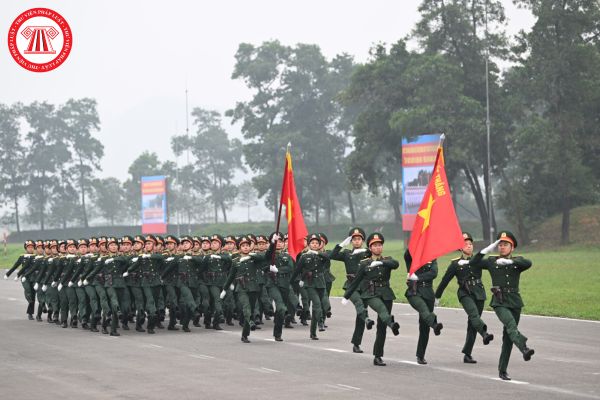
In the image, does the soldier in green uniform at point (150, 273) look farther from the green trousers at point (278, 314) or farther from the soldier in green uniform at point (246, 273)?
the green trousers at point (278, 314)

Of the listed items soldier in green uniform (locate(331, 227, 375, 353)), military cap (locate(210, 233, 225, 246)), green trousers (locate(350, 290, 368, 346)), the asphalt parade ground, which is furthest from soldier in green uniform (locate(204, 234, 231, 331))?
green trousers (locate(350, 290, 368, 346))

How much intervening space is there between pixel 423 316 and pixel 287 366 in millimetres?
2043

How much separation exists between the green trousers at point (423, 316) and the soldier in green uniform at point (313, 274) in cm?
401

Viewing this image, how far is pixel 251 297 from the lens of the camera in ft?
69.3

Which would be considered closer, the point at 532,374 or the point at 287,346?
the point at 532,374

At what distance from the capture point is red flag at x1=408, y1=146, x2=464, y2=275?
1595 centimetres

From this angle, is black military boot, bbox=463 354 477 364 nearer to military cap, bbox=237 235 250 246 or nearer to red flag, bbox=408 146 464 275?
red flag, bbox=408 146 464 275

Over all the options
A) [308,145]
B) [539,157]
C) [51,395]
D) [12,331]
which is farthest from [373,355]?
[308,145]

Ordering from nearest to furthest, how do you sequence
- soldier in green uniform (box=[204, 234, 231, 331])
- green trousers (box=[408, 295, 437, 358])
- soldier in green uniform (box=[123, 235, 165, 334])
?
1. green trousers (box=[408, 295, 437, 358])
2. soldier in green uniform (box=[123, 235, 165, 334])
3. soldier in green uniform (box=[204, 234, 231, 331])

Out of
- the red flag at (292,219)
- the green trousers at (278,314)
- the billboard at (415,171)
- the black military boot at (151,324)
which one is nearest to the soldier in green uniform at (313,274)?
the red flag at (292,219)

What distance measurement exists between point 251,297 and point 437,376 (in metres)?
6.92

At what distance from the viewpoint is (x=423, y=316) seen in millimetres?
15859

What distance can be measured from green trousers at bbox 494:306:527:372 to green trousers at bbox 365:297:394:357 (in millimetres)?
1911

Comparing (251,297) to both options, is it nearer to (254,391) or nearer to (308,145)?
(254,391)
